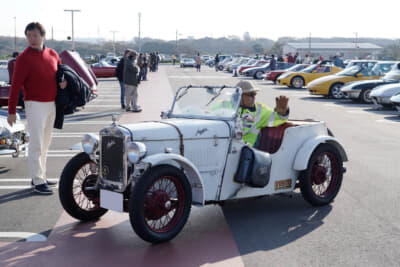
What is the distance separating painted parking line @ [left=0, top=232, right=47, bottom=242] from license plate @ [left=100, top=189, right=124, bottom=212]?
71 centimetres

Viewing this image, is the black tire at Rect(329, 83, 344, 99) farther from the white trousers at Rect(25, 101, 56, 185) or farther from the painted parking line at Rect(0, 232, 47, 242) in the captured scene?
the painted parking line at Rect(0, 232, 47, 242)

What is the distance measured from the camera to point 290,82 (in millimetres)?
28297

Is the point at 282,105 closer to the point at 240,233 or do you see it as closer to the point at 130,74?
the point at 240,233

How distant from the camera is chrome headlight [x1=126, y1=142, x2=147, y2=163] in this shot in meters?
4.46

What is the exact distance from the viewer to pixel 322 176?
6.11 m

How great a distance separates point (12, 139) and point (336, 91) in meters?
16.7

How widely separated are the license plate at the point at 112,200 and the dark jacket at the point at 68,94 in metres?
2.02

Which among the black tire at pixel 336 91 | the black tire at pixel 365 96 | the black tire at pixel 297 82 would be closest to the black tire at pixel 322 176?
the black tire at pixel 365 96

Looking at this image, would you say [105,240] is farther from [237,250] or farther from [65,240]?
[237,250]

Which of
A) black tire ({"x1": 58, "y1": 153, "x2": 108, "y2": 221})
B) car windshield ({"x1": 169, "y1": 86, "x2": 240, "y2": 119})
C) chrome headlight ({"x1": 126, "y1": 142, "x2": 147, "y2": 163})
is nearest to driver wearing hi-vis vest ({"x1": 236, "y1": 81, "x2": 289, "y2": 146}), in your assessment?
car windshield ({"x1": 169, "y1": 86, "x2": 240, "y2": 119})

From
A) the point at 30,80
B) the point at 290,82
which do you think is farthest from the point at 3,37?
the point at 30,80

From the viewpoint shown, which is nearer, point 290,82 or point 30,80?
point 30,80

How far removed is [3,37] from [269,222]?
19293 cm

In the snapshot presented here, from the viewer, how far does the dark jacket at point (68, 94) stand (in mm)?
6332
